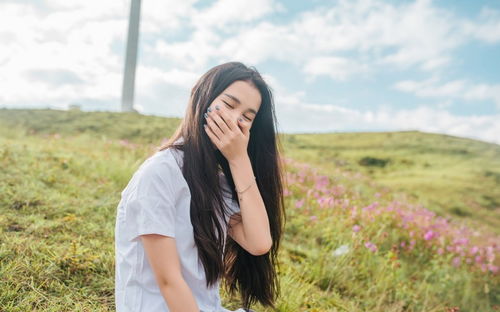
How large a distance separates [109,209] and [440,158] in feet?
63.1

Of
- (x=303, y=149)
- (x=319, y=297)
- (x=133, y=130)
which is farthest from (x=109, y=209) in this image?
(x=303, y=149)

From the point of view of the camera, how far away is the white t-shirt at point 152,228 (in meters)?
1.49

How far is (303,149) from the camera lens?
18.2 meters

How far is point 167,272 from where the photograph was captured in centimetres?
147

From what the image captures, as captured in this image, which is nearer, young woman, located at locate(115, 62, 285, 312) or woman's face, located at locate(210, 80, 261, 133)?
young woman, located at locate(115, 62, 285, 312)

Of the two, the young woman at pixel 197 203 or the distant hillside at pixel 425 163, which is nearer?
the young woman at pixel 197 203

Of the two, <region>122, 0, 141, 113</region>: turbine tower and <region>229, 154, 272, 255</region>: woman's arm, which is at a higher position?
<region>122, 0, 141, 113</region>: turbine tower

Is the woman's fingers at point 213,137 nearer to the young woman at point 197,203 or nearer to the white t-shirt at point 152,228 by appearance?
the young woman at point 197,203

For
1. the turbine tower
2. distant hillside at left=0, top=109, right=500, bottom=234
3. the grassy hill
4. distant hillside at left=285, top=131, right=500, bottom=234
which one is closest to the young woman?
the grassy hill

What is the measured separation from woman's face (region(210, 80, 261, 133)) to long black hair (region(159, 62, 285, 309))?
0.03m

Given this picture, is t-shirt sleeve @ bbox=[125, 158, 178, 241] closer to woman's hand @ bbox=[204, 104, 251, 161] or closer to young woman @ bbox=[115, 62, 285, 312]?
young woman @ bbox=[115, 62, 285, 312]

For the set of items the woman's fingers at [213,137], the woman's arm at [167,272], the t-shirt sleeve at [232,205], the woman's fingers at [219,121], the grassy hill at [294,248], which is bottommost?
the grassy hill at [294,248]

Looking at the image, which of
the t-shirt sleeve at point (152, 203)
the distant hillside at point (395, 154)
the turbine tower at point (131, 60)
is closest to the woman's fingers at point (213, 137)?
the t-shirt sleeve at point (152, 203)

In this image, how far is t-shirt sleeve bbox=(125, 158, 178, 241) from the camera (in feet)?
4.81
